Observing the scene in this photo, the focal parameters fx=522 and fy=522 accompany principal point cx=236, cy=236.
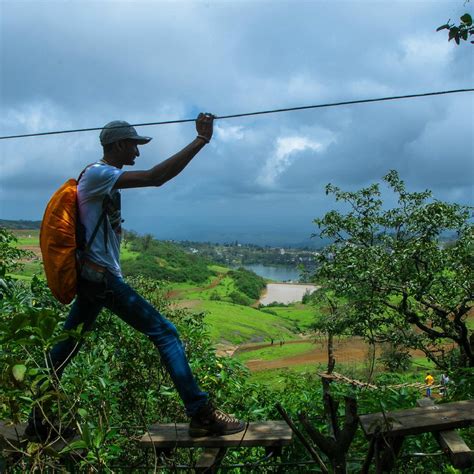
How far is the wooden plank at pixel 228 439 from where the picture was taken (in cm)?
254

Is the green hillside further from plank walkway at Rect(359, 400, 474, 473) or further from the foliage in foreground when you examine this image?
plank walkway at Rect(359, 400, 474, 473)

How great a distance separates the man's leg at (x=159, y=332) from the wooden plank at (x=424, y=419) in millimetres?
866

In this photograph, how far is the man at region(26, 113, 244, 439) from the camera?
264cm

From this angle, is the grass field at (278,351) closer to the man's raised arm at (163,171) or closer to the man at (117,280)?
the man at (117,280)

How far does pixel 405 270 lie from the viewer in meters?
8.95

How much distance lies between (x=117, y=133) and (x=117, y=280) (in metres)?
0.79

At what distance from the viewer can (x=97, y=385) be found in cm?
353

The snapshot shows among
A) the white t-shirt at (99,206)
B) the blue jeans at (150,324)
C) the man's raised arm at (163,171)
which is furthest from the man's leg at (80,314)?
the man's raised arm at (163,171)

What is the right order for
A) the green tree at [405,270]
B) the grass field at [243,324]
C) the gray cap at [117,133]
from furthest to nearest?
the grass field at [243,324]
the green tree at [405,270]
the gray cap at [117,133]

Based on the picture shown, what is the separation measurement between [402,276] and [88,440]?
7.79 m

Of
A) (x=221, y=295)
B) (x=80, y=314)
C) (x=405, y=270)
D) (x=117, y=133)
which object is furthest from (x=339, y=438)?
(x=221, y=295)

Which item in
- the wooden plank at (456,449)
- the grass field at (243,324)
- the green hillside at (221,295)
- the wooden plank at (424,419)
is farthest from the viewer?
the green hillside at (221,295)

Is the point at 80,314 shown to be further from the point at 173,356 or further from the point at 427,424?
the point at 427,424

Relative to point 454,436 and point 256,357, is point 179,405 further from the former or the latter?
point 256,357
